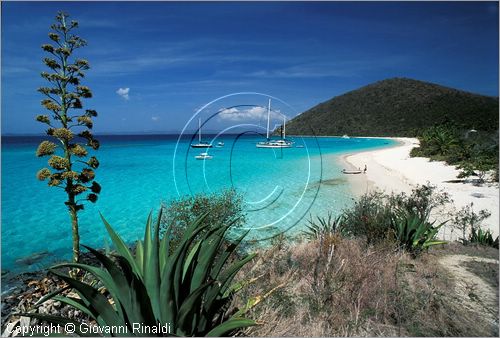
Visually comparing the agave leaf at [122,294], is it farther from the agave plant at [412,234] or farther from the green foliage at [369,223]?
the agave plant at [412,234]

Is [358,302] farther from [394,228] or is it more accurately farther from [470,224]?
[470,224]

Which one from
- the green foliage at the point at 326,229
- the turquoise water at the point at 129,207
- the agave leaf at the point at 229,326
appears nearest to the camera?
the agave leaf at the point at 229,326

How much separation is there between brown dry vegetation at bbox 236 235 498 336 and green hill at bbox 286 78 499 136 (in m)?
59.2

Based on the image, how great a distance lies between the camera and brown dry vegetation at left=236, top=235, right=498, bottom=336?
3.06 m

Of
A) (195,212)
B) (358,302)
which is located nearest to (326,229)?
(195,212)

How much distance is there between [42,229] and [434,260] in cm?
1141

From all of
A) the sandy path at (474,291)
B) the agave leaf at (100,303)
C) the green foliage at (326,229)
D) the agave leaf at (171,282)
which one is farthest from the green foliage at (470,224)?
the agave leaf at (100,303)

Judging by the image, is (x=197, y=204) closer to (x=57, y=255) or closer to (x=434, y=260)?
(x=434, y=260)

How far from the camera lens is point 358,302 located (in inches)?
118

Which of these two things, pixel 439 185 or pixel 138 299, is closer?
pixel 138 299

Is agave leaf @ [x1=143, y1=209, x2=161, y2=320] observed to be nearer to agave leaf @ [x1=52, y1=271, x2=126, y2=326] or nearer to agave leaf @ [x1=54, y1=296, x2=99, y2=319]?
agave leaf @ [x1=52, y1=271, x2=126, y2=326]

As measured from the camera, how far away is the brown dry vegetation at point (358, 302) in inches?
121

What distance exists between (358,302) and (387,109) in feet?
245

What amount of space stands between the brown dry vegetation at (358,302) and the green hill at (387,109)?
194 ft
